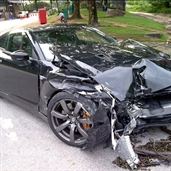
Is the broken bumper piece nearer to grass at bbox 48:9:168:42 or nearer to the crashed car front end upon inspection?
the crashed car front end

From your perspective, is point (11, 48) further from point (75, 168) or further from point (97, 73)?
point (75, 168)

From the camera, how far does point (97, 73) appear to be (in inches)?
112

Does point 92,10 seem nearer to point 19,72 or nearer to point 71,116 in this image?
point 19,72

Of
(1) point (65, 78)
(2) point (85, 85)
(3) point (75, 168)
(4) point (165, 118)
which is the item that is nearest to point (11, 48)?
(1) point (65, 78)

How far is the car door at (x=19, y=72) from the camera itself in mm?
3498

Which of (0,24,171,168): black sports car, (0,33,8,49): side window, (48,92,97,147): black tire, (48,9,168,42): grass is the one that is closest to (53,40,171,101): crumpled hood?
(0,24,171,168): black sports car

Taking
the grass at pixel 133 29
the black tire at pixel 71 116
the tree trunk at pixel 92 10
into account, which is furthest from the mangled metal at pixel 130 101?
the tree trunk at pixel 92 10

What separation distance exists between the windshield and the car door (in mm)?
216

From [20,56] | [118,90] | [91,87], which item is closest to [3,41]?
[20,56]

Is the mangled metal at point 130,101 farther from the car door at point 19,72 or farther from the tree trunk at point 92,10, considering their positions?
the tree trunk at point 92,10

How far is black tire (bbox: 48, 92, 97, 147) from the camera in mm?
2751

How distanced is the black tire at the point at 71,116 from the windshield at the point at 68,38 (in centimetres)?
81

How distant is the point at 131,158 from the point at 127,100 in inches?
24.1

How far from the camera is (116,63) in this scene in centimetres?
309
